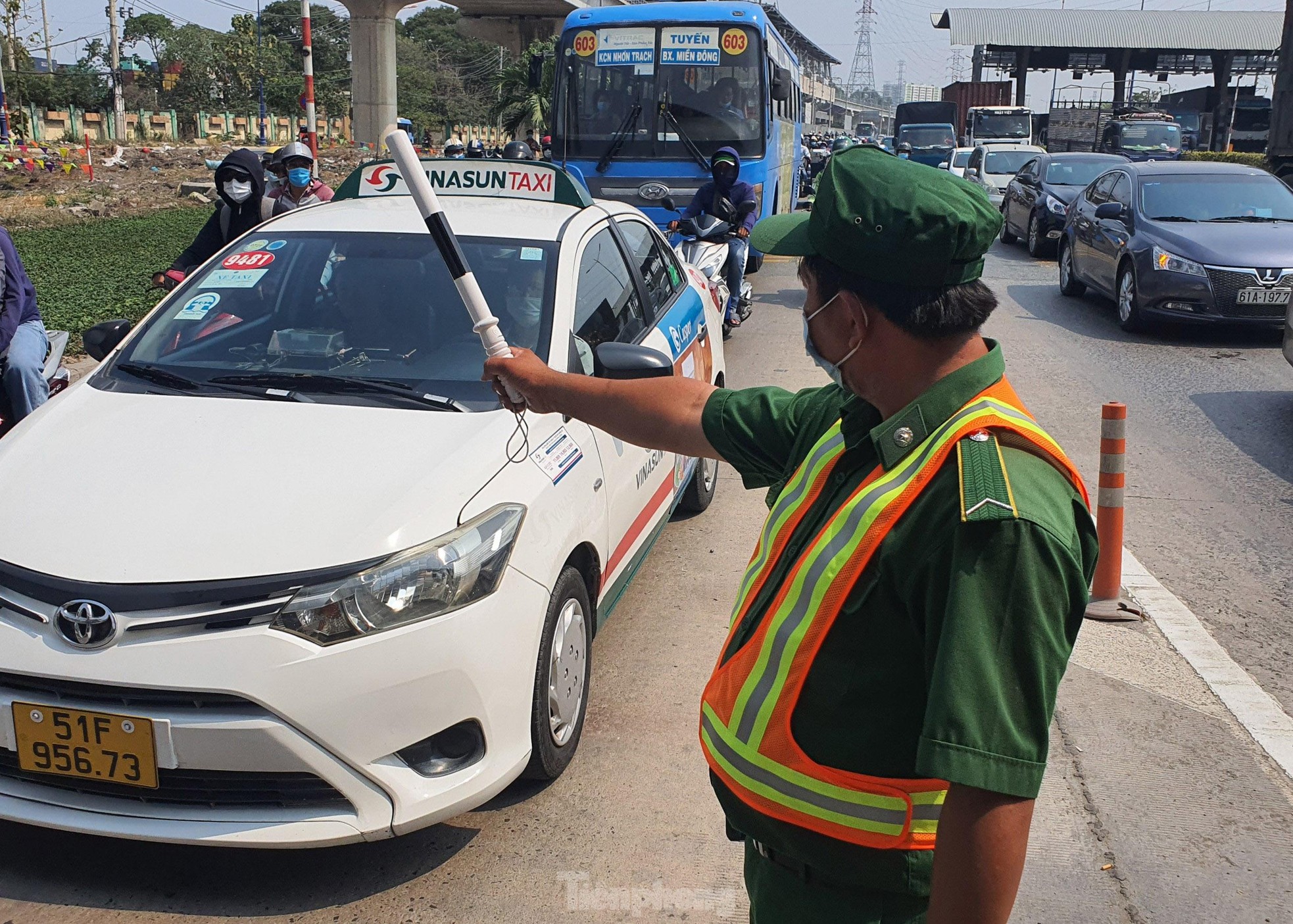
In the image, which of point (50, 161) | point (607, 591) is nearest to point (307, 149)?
point (607, 591)

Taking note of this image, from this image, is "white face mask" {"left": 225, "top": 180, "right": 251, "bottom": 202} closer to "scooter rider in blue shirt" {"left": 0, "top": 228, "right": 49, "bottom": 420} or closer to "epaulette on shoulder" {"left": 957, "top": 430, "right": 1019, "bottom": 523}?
"scooter rider in blue shirt" {"left": 0, "top": 228, "right": 49, "bottom": 420}

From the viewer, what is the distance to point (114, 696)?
2.80 metres

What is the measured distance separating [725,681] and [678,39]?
13.3m

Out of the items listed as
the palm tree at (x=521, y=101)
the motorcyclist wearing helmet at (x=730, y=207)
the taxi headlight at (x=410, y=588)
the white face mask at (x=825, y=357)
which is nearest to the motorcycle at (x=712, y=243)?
the motorcyclist wearing helmet at (x=730, y=207)

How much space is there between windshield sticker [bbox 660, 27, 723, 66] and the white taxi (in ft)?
34.1

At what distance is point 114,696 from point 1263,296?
1025 cm

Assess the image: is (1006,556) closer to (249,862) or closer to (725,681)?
(725,681)

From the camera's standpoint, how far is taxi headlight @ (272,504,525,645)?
9.21ft

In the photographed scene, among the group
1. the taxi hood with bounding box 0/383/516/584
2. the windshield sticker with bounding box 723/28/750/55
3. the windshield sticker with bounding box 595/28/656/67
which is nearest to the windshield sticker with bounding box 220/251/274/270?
the taxi hood with bounding box 0/383/516/584

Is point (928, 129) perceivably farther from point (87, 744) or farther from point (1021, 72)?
point (87, 744)

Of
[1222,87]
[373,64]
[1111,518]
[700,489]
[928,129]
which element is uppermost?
[1222,87]

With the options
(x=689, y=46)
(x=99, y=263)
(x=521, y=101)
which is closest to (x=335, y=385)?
(x=689, y=46)

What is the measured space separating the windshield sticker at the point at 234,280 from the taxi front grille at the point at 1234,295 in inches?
348

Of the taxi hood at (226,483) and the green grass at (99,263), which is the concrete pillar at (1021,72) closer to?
the green grass at (99,263)
